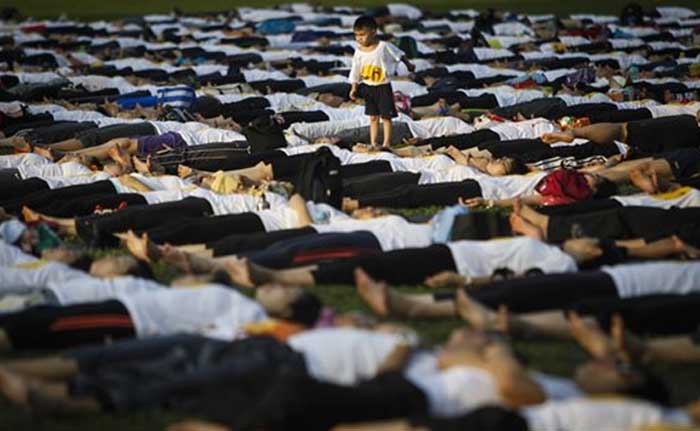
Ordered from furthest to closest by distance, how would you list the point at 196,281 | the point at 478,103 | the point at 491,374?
the point at 478,103
the point at 196,281
the point at 491,374

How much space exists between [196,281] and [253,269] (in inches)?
15.9

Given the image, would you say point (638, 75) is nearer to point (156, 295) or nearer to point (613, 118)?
point (613, 118)

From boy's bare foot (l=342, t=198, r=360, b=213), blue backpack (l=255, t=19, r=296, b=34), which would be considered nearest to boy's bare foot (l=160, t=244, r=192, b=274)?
boy's bare foot (l=342, t=198, r=360, b=213)

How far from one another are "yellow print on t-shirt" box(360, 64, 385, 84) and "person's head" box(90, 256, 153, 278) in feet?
17.9

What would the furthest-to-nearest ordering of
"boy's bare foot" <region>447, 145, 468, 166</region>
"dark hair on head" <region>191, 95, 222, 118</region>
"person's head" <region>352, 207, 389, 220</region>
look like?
"dark hair on head" <region>191, 95, 222, 118</region> → "boy's bare foot" <region>447, 145, 468, 166</region> → "person's head" <region>352, 207, 389, 220</region>

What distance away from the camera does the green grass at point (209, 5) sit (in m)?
32.6

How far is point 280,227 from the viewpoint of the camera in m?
9.53

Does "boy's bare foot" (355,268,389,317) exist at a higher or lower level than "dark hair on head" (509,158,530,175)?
higher

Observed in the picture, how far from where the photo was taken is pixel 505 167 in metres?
11.3

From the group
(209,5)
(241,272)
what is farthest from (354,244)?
(209,5)

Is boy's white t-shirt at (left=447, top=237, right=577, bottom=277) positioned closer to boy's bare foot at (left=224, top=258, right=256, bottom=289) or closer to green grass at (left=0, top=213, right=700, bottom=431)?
green grass at (left=0, top=213, right=700, bottom=431)

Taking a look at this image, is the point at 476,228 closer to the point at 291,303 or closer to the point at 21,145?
the point at 291,303

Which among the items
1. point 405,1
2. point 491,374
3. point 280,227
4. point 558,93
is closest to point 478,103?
point 558,93

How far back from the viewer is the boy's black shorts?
13305mm
